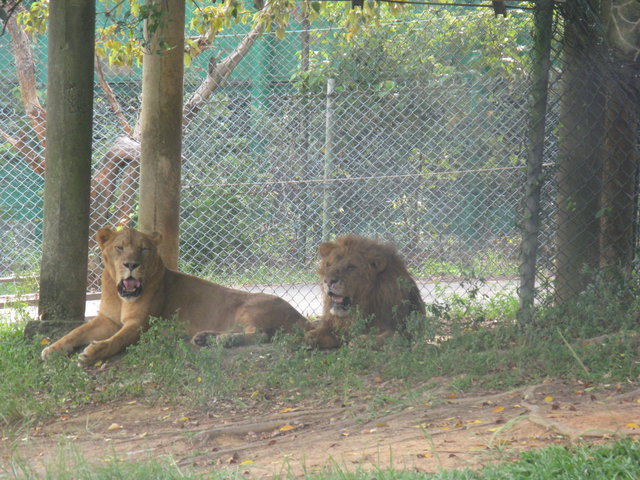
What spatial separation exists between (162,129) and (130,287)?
4.86 feet

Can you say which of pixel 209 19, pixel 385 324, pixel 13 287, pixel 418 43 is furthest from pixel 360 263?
pixel 418 43

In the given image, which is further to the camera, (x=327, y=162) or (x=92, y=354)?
(x=327, y=162)

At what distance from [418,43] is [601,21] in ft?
16.2

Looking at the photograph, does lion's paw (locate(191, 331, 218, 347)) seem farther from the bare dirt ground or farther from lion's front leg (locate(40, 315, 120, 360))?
the bare dirt ground

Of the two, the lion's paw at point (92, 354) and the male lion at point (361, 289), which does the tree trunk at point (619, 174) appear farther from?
the lion's paw at point (92, 354)

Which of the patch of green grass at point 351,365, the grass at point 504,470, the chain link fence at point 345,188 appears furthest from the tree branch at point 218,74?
the grass at point 504,470

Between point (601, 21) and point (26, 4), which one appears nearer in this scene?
point (601, 21)

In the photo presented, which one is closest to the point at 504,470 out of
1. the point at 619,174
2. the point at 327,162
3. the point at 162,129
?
the point at 619,174

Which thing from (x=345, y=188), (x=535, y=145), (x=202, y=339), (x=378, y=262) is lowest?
(x=202, y=339)

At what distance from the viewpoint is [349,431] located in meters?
4.64

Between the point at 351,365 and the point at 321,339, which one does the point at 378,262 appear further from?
the point at 351,365

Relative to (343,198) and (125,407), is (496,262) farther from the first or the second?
(125,407)

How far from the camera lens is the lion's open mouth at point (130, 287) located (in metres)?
6.87

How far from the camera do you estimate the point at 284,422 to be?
4938mm
